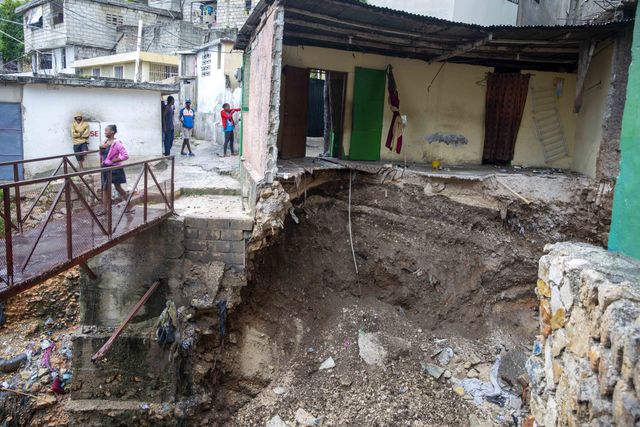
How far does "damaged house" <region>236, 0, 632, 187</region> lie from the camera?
345 inches

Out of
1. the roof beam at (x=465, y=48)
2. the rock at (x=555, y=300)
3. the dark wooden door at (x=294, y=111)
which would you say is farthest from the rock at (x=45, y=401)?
the roof beam at (x=465, y=48)

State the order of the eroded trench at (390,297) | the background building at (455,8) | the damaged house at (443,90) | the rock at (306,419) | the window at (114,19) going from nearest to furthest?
1. the rock at (306,419)
2. the eroded trench at (390,297)
3. the damaged house at (443,90)
4. the background building at (455,8)
5. the window at (114,19)

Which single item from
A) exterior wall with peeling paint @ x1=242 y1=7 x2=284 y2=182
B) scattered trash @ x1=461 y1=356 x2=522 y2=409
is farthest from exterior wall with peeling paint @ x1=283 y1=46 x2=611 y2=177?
scattered trash @ x1=461 y1=356 x2=522 y2=409

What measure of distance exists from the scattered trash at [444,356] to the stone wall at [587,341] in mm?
4402

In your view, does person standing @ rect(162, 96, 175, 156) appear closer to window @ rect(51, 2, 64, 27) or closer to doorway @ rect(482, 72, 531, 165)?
doorway @ rect(482, 72, 531, 165)

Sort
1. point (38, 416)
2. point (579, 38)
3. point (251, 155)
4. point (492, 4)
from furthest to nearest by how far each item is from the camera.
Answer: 1. point (492, 4)
2. point (251, 155)
3. point (579, 38)
4. point (38, 416)

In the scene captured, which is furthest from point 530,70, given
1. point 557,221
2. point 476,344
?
point 476,344

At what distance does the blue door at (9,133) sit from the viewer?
12.2m

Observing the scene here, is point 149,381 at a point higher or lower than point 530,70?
lower

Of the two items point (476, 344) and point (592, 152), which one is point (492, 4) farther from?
point (476, 344)

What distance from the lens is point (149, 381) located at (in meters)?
7.74

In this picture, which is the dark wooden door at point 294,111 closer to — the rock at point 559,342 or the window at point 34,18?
the rock at point 559,342

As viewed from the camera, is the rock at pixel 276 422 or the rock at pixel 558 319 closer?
the rock at pixel 558 319

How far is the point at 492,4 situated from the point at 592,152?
583 centimetres
